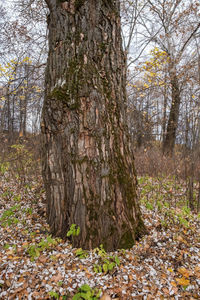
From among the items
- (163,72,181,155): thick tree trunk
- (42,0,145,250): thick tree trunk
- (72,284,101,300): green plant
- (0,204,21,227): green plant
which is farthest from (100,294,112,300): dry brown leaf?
(163,72,181,155): thick tree trunk

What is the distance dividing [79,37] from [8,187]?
11.3 feet

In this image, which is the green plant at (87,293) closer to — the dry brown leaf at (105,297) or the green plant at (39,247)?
the dry brown leaf at (105,297)

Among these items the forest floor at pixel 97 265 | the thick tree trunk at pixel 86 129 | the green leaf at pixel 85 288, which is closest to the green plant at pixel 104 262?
the forest floor at pixel 97 265

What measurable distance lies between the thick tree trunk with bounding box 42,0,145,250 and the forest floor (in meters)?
0.20

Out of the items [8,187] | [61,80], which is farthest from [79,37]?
[8,187]

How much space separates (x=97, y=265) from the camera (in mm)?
1902

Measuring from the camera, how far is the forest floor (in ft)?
5.50

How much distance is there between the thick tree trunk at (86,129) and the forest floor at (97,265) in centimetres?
20

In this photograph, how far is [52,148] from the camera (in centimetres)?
223

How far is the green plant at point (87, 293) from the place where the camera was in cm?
154

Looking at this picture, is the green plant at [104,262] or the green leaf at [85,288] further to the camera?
the green plant at [104,262]

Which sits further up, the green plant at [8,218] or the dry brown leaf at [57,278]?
the green plant at [8,218]

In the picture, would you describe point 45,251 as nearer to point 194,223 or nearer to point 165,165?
point 194,223

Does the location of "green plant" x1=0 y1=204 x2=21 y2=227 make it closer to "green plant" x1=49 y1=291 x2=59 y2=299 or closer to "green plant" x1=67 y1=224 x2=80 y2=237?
"green plant" x1=67 y1=224 x2=80 y2=237
